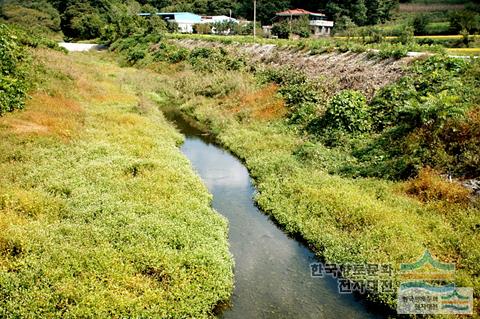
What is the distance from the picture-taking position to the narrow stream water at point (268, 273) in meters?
10.4

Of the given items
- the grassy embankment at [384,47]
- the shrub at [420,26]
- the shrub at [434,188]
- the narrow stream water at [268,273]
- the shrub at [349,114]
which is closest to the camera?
the narrow stream water at [268,273]

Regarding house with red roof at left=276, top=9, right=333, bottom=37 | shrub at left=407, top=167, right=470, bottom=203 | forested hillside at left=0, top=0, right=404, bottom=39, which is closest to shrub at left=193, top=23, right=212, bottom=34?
forested hillside at left=0, top=0, right=404, bottom=39

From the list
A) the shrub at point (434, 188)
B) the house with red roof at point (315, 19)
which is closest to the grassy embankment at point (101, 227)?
the shrub at point (434, 188)

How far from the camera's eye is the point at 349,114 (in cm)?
2009

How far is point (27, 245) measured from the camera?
10.8m

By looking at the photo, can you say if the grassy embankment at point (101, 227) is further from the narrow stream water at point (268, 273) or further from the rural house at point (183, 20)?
the rural house at point (183, 20)

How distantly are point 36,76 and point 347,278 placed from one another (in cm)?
2476

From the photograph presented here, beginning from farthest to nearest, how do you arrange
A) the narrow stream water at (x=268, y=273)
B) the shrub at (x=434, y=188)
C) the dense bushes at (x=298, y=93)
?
the dense bushes at (x=298, y=93), the shrub at (x=434, y=188), the narrow stream water at (x=268, y=273)

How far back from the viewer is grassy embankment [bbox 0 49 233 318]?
959 cm

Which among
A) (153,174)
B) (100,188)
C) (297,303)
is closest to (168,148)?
(153,174)

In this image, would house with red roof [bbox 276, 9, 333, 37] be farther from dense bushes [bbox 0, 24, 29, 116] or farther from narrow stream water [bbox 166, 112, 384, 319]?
narrow stream water [bbox 166, 112, 384, 319]

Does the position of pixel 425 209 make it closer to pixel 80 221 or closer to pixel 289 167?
pixel 289 167

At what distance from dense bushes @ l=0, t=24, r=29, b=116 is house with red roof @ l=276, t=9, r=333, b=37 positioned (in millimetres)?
63227

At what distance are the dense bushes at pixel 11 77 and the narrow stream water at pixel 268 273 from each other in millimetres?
11855
